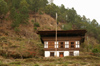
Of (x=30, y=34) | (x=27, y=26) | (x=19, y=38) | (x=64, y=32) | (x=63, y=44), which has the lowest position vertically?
(x=63, y=44)

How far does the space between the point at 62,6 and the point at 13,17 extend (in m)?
61.9

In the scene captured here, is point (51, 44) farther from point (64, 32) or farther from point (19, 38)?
point (19, 38)

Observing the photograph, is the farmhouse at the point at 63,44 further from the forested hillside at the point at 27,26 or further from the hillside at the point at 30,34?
the forested hillside at the point at 27,26

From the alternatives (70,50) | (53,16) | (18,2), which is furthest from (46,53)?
(53,16)

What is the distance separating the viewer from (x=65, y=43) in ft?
93.5

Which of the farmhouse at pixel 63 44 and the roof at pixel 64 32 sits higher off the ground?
the roof at pixel 64 32

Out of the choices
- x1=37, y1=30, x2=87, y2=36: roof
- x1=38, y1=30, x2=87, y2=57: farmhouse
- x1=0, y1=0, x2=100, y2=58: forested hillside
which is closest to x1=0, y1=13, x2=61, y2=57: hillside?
x1=0, y1=0, x2=100, y2=58: forested hillside

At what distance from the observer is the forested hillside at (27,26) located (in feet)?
106

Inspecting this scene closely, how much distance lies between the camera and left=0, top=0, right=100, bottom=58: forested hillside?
32188mm

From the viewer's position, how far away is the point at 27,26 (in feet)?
192

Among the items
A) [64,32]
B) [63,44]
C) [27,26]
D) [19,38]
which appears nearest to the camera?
[64,32]

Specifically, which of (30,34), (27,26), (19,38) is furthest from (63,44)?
(27,26)

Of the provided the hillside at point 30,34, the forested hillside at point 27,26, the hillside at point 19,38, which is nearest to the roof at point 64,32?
the hillside at point 30,34

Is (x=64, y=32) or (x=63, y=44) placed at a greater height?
(x=64, y=32)
